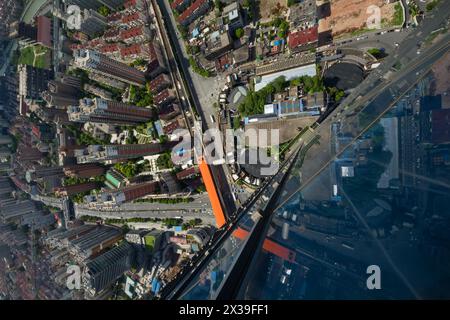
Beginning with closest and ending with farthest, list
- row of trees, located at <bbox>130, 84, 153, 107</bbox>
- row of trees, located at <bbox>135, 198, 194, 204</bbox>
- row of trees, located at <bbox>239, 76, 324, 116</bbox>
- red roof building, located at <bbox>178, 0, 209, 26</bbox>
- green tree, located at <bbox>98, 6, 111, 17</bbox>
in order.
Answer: row of trees, located at <bbox>239, 76, 324, 116</bbox> → red roof building, located at <bbox>178, 0, 209, 26</bbox> → row of trees, located at <bbox>135, 198, 194, 204</bbox> → row of trees, located at <bbox>130, 84, 153, 107</bbox> → green tree, located at <bbox>98, 6, 111, 17</bbox>

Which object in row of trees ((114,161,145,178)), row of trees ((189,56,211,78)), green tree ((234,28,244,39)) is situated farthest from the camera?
row of trees ((114,161,145,178))

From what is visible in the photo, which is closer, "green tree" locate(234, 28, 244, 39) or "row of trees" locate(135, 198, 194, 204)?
"green tree" locate(234, 28, 244, 39)

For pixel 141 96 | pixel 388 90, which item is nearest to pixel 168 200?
pixel 141 96

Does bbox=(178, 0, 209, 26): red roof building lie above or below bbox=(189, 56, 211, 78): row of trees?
above

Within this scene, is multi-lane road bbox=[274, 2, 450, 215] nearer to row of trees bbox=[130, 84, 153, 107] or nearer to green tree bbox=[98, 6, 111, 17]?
row of trees bbox=[130, 84, 153, 107]

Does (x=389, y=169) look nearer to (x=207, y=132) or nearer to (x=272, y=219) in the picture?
(x=272, y=219)

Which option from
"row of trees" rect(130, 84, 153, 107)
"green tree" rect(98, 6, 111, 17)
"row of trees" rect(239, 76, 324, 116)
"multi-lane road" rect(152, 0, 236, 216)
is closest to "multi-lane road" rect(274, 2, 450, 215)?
"row of trees" rect(239, 76, 324, 116)

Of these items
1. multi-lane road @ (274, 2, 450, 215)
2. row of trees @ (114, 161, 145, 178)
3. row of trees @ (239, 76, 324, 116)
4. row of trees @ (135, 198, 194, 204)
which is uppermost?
row of trees @ (239, 76, 324, 116)

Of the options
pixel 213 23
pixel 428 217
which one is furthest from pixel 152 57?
pixel 428 217

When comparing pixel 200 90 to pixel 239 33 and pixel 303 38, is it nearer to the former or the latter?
pixel 239 33

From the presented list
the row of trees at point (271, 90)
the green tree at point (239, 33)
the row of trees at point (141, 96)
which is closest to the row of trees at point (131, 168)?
the row of trees at point (141, 96)
